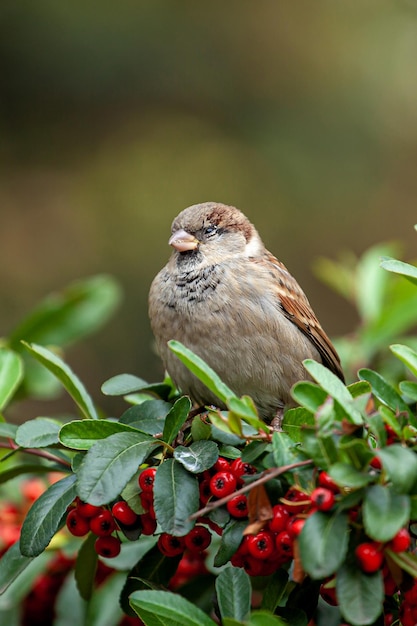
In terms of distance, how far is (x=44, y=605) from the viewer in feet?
5.16

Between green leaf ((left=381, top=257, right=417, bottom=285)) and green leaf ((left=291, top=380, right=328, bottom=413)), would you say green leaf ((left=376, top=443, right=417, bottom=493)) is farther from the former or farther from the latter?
green leaf ((left=381, top=257, right=417, bottom=285))

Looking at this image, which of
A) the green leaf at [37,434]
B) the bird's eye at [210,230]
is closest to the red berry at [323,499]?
the green leaf at [37,434]

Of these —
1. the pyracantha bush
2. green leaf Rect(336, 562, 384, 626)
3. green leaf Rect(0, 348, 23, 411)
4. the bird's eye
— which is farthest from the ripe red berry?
the bird's eye

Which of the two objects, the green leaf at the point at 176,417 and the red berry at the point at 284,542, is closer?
the red berry at the point at 284,542

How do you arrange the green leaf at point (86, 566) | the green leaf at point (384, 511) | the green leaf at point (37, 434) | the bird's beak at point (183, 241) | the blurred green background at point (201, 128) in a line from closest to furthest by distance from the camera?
1. the green leaf at point (384, 511)
2. the green leaf at point (37, 434)
3. the green leaf at point (86, 566)
4. the bird's beak at point (183, 241)
5. the blurred green background at point (201, 128)

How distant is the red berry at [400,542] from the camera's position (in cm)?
83

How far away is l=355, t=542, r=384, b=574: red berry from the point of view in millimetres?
823

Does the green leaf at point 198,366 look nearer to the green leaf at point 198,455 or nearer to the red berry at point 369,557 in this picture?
the green leaf at point 198,455

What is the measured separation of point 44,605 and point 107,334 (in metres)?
3.36

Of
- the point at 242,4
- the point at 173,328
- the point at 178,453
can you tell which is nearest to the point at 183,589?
the point at 178,453

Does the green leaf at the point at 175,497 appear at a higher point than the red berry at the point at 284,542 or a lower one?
higher

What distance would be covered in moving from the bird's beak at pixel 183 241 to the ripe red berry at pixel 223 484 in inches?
38.6

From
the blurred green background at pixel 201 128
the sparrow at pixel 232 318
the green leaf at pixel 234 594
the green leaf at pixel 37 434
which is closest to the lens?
the green leaf at pixel 234 594

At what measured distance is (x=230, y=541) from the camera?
0.98m
